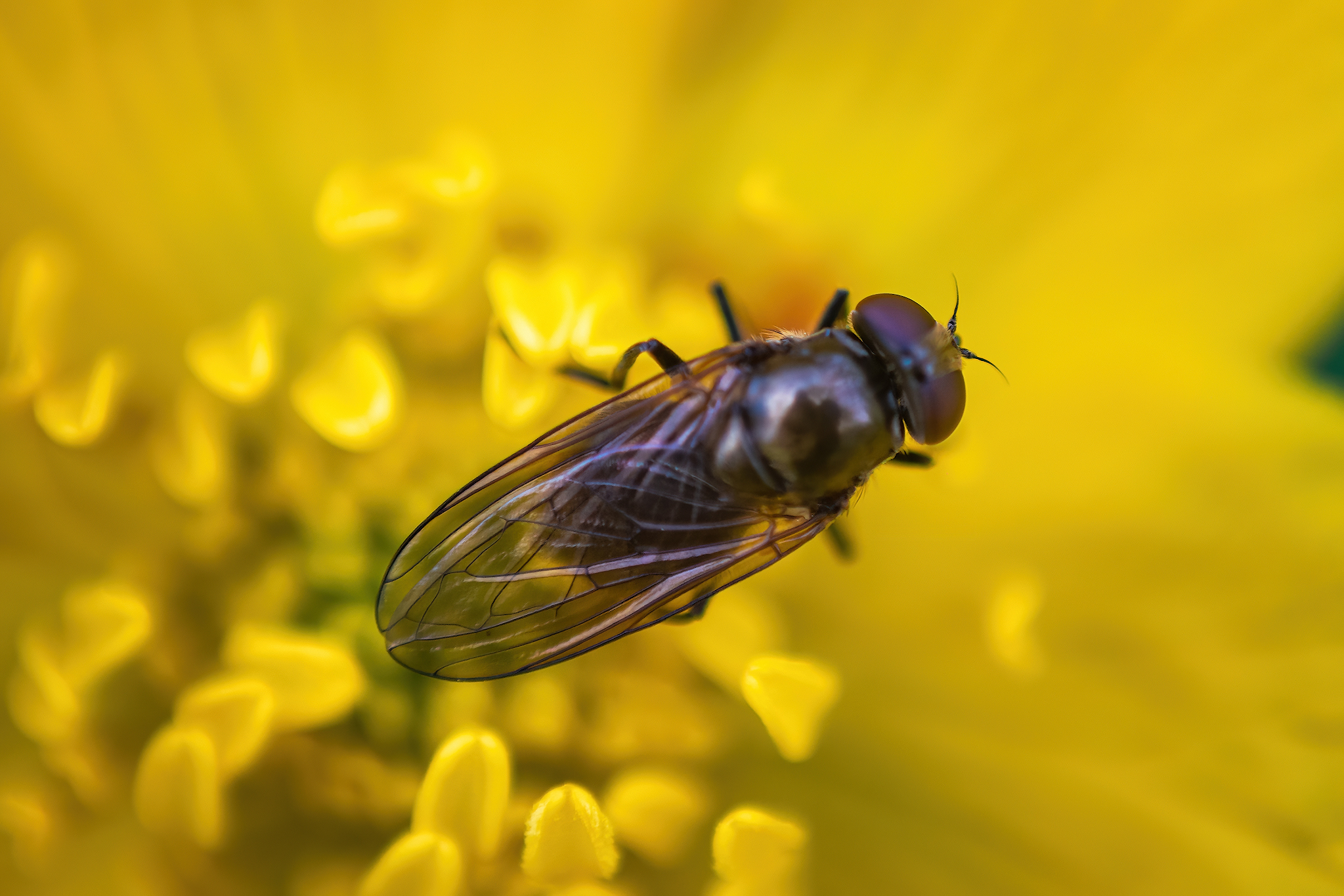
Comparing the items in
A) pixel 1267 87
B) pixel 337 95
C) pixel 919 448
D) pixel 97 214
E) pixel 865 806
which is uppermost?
pixel 1267 87

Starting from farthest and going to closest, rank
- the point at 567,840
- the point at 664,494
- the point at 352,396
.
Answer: the point at 352,396 < the point at 664,494 < the point at 567,840

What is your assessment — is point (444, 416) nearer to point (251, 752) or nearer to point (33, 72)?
point (251, 752)

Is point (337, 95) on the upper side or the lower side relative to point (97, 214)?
upper

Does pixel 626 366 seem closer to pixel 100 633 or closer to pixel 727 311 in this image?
pixel 727 311

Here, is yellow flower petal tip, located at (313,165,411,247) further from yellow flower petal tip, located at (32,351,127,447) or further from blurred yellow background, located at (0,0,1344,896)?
yellow flower petal tip, located at (32,351,127,447)

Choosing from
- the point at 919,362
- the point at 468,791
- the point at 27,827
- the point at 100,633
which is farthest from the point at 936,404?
the point at 27,827

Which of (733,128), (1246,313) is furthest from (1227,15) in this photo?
(733,128)
